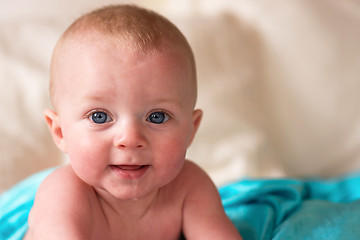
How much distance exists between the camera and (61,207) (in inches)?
33.3

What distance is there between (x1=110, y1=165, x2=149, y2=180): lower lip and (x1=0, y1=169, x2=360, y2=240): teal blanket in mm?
343

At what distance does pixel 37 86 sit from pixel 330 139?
3.18 feet

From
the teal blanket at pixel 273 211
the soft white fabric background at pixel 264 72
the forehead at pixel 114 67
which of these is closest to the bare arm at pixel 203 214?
the teal blanket at pixel 273 211

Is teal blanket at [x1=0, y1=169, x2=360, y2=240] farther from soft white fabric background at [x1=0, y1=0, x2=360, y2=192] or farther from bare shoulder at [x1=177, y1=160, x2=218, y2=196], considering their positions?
soft white fabric background at [x1=0, y1=0, x2=360, y2=192]

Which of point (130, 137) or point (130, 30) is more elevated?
point (130, 30)

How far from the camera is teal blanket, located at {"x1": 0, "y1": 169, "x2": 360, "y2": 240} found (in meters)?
1.01

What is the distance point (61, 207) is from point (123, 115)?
202 mm

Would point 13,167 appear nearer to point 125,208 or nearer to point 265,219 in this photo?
point 125,208

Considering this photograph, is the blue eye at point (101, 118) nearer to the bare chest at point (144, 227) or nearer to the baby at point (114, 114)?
the baby at point (114, 114)

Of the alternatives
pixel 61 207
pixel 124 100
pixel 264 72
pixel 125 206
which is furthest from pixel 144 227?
pixel 264 72

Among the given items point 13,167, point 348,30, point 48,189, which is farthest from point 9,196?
point 348,30

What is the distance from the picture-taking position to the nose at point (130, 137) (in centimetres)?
76

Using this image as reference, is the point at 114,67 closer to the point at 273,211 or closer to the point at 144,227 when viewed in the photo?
the point at 144,227

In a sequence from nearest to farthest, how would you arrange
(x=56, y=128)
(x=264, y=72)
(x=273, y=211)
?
(x=56, y=128) → (x=273, y=211) → (x=264, y=72)
